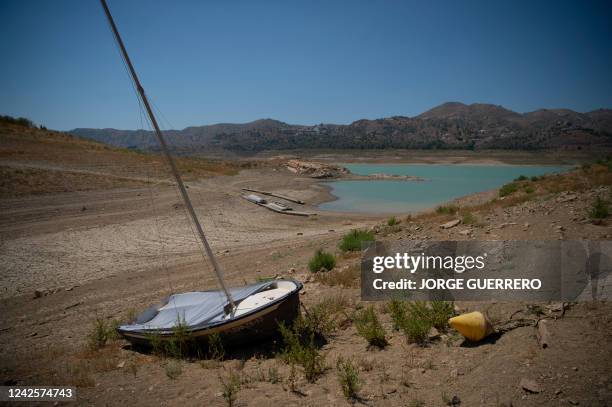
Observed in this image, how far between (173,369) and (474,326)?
460 cm

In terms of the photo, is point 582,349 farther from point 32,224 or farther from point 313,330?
point 32,224

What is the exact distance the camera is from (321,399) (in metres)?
4.68

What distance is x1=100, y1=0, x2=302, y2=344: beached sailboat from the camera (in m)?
6.20

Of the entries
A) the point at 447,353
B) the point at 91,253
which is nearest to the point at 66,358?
the point at 447,353

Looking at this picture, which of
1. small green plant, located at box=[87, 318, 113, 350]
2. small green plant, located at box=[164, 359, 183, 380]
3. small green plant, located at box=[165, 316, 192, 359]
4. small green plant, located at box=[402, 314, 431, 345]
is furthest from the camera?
small green plant, located at box=[87, 318, 113, 350]

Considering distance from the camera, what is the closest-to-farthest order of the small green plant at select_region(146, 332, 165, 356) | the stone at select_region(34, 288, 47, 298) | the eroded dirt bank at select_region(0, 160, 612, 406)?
the eroded dirt bank at select_region(0, 160, 612, 406), the small green plant at select_region(146, 332, 165, 356), the stone at select_region(34, 288, 47, 298)

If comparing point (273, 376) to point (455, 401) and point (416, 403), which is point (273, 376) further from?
point (455, 401)

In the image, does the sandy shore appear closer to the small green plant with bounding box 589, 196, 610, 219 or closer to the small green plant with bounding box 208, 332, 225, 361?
the small green plant with bounding box 208, 332, 225, 361

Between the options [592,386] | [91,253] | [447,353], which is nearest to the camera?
[592,386]

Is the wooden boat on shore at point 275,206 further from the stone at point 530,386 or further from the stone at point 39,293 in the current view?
the stone at point 530,386

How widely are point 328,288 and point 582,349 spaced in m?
5.51

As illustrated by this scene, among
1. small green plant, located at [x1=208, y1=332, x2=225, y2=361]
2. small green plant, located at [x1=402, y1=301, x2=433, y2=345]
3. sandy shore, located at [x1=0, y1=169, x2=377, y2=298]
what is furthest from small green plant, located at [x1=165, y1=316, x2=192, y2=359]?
sandy shore, located at [x1=0, y1=169, x2=377, y2=298]

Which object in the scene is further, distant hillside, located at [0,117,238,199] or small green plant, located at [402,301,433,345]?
distant hillside, located at [0,117,238,199]

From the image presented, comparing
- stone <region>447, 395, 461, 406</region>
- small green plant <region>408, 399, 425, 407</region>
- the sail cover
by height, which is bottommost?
the sail cover
